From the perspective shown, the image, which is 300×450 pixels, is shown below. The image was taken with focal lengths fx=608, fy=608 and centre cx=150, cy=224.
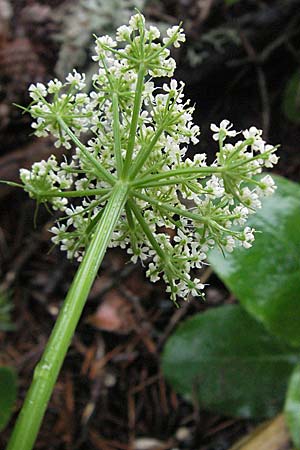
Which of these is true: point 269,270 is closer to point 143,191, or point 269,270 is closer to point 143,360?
point 143,360

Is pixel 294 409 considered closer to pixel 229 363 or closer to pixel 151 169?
pixel 229 363

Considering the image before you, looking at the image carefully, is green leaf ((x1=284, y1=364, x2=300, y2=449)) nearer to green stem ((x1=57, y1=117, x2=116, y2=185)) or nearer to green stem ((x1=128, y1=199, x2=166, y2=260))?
green stem ((x1=128, y1=199, x2=166, y2=260))

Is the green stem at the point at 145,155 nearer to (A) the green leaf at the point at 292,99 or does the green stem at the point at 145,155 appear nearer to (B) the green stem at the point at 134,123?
(B) the green stem at the point at 134,123

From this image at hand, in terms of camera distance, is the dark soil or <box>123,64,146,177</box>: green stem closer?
<box>123,64,146,177</box>: green stem

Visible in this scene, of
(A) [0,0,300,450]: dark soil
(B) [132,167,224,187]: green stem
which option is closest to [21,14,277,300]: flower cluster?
(B) [132,167,224,187]: green stem

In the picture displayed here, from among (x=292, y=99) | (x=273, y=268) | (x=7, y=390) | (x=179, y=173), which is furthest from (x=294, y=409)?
(x=292, y=99)

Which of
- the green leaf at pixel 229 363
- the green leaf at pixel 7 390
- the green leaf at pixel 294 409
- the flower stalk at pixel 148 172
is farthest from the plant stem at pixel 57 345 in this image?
the green leaf at pixel 229 363

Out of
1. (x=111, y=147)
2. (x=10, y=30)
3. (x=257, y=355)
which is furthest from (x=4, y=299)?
(x=111, y=147)
